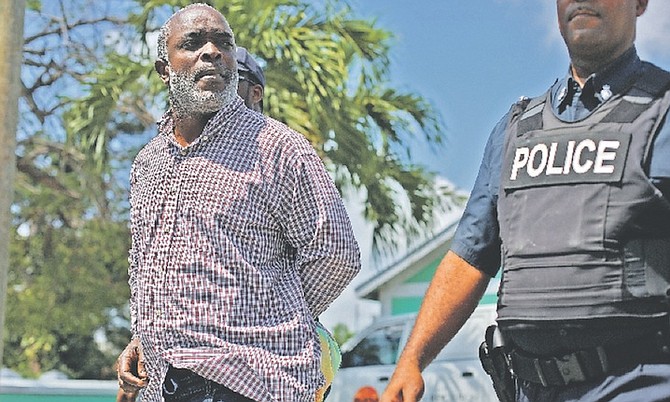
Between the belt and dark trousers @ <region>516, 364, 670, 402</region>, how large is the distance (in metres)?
0.01

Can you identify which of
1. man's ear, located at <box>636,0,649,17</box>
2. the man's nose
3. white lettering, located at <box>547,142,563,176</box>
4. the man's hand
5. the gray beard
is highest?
man's ear, located at <box>636,0,649,17</box>

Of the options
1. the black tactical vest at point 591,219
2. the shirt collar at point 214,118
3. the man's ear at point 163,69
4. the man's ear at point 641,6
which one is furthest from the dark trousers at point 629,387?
the man's ear at point 163,69

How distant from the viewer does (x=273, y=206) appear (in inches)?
122

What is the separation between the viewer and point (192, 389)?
296 centimetres

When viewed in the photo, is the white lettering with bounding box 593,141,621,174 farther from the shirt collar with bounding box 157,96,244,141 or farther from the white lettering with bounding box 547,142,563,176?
the shirt collar with bounding box 157,96,244,141

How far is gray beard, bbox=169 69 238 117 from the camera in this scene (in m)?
3.18

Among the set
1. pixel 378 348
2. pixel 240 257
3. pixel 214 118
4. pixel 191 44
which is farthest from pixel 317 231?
pixel 378 348

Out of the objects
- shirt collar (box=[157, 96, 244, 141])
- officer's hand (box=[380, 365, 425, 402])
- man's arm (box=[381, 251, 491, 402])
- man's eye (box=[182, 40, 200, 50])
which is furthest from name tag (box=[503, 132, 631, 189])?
man's eye (box=[182, 40, 200, 50])

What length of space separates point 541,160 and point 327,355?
1.09m

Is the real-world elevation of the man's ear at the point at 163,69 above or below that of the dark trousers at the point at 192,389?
above

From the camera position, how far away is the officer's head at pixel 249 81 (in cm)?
437

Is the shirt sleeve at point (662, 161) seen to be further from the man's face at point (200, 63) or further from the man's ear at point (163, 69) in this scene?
the man's ear at point (163, 69)

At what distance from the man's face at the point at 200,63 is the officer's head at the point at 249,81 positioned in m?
1.05

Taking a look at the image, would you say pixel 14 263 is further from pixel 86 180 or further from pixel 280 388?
pixel 280 388
